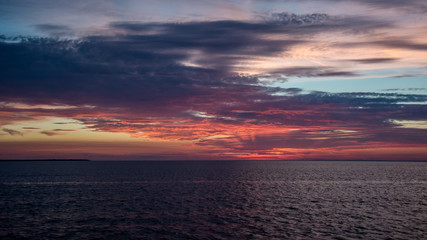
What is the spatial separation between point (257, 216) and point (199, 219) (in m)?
9.18

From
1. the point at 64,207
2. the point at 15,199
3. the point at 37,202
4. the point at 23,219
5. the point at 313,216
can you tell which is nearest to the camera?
the point at 23,219

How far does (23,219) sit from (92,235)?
15368mm

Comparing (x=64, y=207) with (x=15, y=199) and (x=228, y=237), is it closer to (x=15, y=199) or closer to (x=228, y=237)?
(x=15, y=199)

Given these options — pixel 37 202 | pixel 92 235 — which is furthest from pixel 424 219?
pixel 37 202

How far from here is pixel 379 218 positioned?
165 feet

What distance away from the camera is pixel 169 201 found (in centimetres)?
6694

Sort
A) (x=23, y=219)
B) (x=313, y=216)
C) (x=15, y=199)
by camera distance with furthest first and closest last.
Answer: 1. (x=15, y=199)
2. (x=313, y=216)
3. (x=23, y=219)

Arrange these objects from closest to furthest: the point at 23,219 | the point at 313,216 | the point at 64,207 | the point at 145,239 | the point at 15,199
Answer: the point at 145,239 < the point at 23,219 < the point at 313,216 < the point at 64,207 < the point at 15,199

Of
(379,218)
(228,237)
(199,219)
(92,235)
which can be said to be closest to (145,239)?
(92,235)

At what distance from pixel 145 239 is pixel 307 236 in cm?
1815

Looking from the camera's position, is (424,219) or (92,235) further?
(424,219)

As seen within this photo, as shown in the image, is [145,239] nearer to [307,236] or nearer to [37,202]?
[307,236]

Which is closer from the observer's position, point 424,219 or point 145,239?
point 145,239

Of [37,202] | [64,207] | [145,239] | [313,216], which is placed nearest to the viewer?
[145,239]
